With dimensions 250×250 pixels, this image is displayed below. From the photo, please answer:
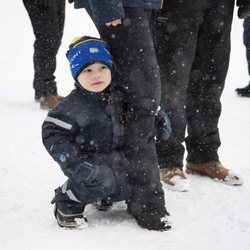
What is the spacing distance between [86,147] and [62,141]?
214mm

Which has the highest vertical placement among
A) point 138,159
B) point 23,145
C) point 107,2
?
point 107,2

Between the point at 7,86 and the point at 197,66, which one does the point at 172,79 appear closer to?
the point at 197,66

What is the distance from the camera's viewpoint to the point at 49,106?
16.8ft

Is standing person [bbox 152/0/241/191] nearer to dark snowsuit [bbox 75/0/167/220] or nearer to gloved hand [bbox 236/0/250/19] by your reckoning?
gloved hand [bbox 236/0/250/19]

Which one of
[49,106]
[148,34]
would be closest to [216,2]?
[148,34]

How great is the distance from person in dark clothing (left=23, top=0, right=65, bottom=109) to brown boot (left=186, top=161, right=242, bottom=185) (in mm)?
2299

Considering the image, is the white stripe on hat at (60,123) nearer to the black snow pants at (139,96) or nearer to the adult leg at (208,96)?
the black snow pants at (139,96)

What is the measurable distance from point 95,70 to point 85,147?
421 millimetres

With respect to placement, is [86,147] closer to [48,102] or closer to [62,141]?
[62,141]

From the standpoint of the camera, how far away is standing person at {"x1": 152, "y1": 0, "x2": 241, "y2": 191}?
2.90 meters

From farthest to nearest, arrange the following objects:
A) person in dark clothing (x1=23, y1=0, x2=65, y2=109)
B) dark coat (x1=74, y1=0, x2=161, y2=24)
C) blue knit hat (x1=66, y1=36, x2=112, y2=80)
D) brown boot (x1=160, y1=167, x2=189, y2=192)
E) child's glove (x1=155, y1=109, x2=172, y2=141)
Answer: person in dark clothing (x1=23, y1=0, x2=65, y2=109) < brown boot (x1=160, y1=167, x2=189, y2=192) < child's glove (x1=155, y1=109, x2=172, y2=141) < blue knit hat (x1=66, y1=36, x2=112, y2=80) < dark coat (x1=74, y1=0, x2=161, y2=24)

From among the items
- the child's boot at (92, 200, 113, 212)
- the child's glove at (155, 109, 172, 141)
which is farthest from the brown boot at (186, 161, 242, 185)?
the child's boot at (92, 200, 113, 212)

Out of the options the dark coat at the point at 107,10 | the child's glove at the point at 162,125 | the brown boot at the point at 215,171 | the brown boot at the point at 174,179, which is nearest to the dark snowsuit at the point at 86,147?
the child's glove at the point at 162,125

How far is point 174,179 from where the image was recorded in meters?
3.03
